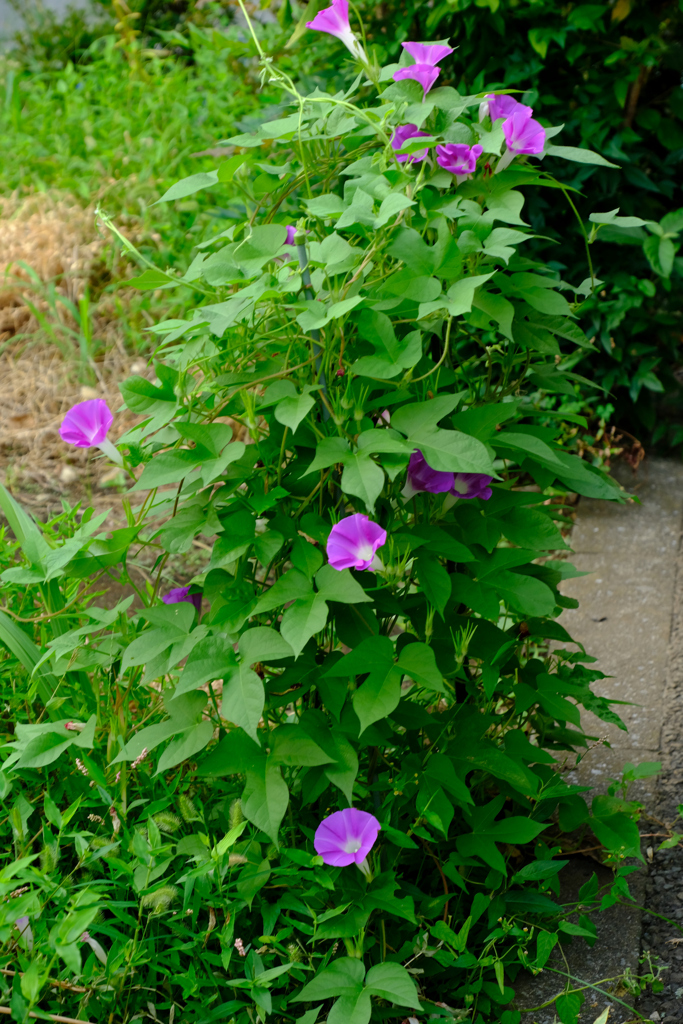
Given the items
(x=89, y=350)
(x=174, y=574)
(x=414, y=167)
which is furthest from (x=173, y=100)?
(x=414, y=167)

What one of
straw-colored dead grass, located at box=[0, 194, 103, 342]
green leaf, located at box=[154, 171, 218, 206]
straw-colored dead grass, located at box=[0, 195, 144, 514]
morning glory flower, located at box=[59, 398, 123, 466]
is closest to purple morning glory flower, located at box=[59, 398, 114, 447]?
morning glory flower, located at box=[59, 398, 123, 466]

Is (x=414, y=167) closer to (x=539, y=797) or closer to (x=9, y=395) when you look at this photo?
(x=539, y=797)

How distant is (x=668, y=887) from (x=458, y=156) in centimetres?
122

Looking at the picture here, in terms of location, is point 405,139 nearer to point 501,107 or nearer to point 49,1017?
point 501,107

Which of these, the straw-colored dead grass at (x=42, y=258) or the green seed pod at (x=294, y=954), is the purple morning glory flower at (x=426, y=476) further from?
the straw-colored dead grass at (x=42, y=258)

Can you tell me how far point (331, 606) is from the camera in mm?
1177

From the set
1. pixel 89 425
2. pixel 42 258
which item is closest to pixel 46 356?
pixel 42 258

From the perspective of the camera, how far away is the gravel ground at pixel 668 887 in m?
1.29

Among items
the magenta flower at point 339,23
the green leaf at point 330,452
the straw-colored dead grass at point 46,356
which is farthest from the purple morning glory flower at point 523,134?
the straw-colored dead grass at point 46,356

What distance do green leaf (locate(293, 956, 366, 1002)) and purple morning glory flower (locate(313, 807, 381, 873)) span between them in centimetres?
13

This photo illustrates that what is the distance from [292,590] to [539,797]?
1.78 feet

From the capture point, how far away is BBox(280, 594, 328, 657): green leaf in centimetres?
99

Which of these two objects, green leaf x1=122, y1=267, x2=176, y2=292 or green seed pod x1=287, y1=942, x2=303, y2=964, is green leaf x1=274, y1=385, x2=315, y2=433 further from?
green seed pod x1=287, y1=942, x2=303, y2=964

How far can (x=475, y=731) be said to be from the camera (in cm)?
126
